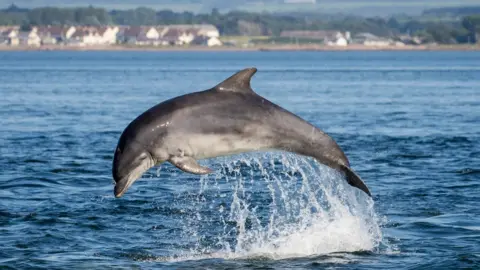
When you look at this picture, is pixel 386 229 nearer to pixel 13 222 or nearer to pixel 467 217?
pixel 467 217

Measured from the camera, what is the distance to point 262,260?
1526cm

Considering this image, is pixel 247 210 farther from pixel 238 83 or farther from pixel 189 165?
pixel 189 165

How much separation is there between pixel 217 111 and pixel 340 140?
18.5 metres

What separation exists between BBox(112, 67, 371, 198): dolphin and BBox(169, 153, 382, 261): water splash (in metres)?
0.71

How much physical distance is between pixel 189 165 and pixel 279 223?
207 inches

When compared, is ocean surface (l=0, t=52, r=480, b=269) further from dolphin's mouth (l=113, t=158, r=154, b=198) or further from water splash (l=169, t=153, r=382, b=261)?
dolphin's mouth (l=113, t=158, r=154, b=198)

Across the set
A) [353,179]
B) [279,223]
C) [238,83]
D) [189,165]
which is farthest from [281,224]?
[189,165]

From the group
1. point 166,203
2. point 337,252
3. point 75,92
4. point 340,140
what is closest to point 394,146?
point 340,140

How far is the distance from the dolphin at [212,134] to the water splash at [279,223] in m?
0.71

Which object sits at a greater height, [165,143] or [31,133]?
[165,143]

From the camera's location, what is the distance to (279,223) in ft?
58.7

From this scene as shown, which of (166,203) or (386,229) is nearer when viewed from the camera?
(386,229)

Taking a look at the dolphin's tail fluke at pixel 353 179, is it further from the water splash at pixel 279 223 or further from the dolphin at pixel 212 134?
the water splash at pixel 279 223

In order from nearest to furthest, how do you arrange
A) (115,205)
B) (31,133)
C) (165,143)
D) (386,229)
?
(165,143)
(386,229)
(115,205)
(31,133)
